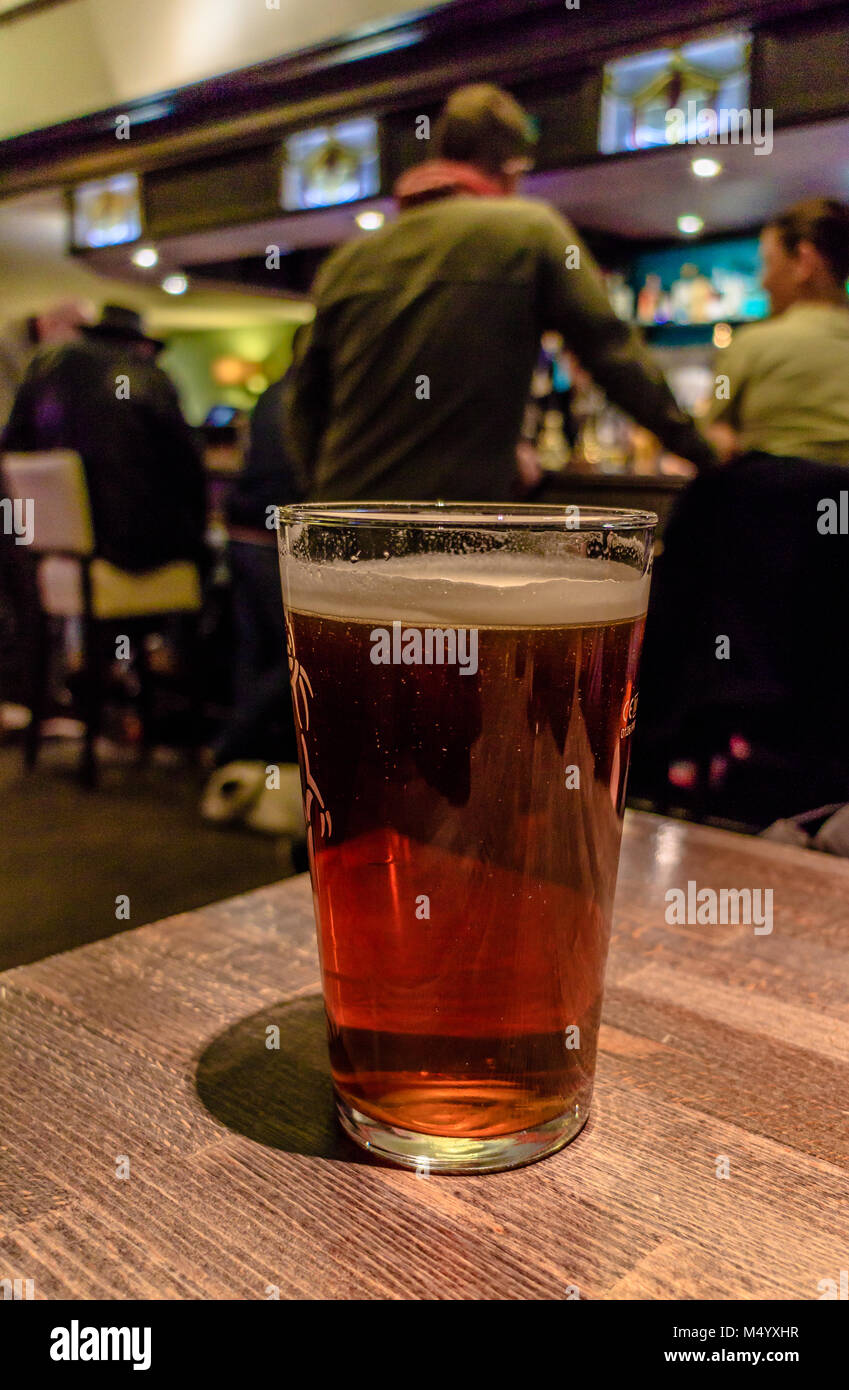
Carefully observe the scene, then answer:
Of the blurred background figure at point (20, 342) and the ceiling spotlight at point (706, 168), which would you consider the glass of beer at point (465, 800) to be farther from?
the blurred background figure at point (20, 342)

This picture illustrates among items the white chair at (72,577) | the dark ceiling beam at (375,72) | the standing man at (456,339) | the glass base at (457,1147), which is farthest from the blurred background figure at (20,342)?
the glass base at (457,1147)

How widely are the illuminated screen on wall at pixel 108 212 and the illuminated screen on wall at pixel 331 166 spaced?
1102mm

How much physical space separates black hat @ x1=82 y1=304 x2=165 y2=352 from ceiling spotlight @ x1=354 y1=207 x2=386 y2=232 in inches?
44.7

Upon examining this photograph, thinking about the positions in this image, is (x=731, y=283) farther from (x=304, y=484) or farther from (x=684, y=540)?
(x=684, y=540)

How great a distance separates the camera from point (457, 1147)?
0.37m

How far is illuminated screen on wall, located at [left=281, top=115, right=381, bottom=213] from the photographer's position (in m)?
4.12

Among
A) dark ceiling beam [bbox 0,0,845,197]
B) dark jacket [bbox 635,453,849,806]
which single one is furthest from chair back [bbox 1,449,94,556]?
dark jacket [bbox 635,453,849,806]

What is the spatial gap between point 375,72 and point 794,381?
1264 millimetres

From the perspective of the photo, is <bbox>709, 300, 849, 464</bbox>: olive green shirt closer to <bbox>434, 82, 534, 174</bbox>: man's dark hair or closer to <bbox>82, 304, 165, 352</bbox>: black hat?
<bbox>434, 82, 534, 174</bbox>: man's dark hair

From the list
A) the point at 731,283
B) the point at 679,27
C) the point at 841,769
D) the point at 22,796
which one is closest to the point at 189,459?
the point at 22,796

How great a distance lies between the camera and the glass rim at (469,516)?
1.19 feet

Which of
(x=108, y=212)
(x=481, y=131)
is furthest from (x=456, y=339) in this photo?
(x=108, y=212)

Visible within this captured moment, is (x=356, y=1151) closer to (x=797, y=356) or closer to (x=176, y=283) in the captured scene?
(x=797, y=356)
